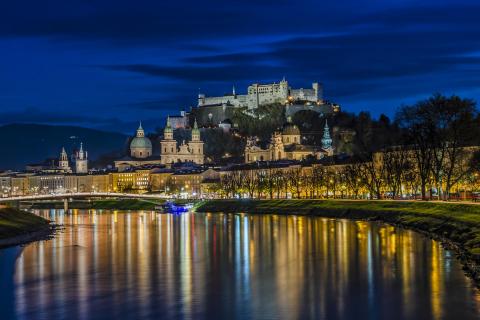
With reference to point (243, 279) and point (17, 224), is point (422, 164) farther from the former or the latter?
point (243, 279)

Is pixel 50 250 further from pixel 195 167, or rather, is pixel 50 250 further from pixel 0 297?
pixel 195 167

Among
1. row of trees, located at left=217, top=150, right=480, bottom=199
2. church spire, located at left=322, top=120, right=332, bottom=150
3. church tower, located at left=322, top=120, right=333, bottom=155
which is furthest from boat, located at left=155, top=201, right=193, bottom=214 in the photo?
church spire, located at left=322, top=120, right=332, bottom=150

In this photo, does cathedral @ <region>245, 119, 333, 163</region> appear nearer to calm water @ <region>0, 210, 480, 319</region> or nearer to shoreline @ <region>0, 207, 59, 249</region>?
shoreline @ <region>0, 207, 59, 249</region>

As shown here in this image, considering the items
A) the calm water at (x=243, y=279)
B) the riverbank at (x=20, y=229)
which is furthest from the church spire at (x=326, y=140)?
the calm water at (x=243, y=279)

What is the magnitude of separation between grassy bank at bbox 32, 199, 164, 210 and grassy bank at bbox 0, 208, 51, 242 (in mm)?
58000

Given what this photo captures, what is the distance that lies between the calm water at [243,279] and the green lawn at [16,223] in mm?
3262

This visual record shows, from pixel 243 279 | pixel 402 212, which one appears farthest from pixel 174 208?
pixel 243 279

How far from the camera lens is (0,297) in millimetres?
34469

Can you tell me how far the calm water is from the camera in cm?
3039

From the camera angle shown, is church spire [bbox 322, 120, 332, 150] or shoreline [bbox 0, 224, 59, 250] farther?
church spire [bbox 322, 120, 332, 150]

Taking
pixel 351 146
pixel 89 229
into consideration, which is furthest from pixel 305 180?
pixel 351 146

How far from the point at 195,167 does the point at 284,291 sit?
163146mm

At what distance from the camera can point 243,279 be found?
38250 millimetres

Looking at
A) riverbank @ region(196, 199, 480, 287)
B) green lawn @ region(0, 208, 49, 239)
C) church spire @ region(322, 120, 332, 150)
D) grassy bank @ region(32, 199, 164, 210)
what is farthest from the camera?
church spire @ region(322, 120, 332, 150)
